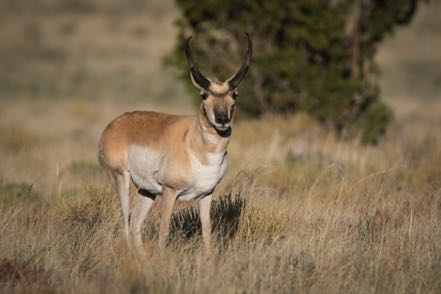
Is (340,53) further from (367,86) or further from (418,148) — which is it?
(418,148)

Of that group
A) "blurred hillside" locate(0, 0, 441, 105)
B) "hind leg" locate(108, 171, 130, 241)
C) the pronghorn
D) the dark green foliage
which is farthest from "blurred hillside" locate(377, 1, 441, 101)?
"hind leg" locate(108, 171, 130, 241)

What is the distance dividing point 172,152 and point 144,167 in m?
0.46

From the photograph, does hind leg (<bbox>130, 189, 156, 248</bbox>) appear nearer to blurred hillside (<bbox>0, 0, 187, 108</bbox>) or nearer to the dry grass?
the dry grass

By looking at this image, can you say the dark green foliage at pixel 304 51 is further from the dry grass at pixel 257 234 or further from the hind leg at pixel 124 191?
the hind leg at pixel 124 191

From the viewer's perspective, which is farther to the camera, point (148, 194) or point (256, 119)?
point (256, 119)

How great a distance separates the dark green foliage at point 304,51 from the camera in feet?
46.9

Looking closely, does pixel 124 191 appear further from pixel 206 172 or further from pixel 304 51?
pixel 304 51

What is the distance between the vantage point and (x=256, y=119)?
604 inches

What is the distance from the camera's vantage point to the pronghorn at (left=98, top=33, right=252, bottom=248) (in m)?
6.52

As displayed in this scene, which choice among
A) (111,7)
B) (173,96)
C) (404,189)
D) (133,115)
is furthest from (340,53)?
(111,7)

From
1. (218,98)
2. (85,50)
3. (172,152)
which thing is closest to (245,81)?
(172,152)

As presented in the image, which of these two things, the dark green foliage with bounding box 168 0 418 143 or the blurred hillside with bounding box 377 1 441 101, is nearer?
the dark green foliage with bounding box 168 0 418 143

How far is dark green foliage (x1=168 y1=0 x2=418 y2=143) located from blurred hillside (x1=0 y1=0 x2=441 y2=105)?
6466 millimetres

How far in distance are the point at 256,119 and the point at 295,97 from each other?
95 cm
